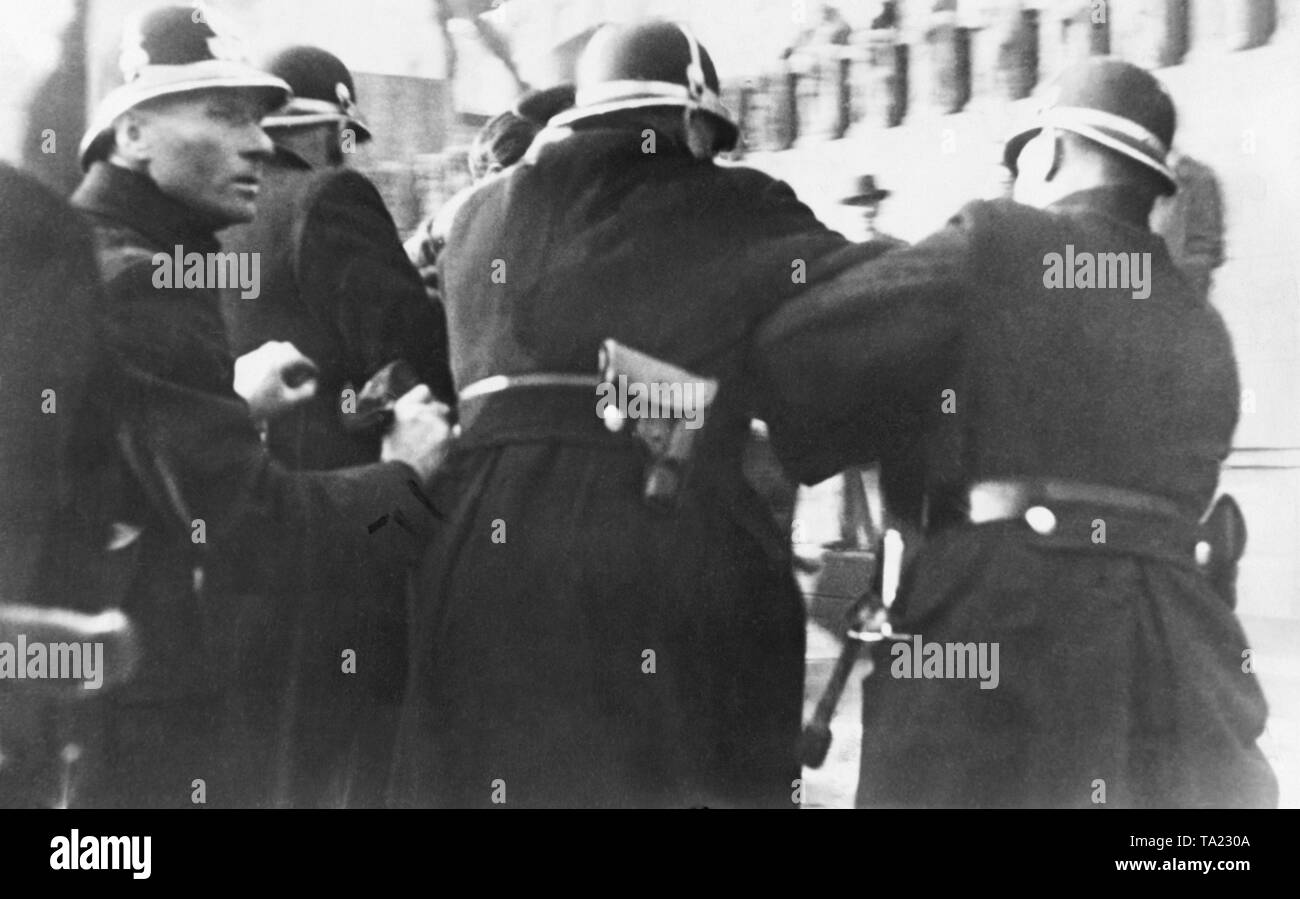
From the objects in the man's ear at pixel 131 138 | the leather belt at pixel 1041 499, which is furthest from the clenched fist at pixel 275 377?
the leather belt at pixel 1041 499

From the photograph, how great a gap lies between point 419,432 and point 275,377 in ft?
1.45

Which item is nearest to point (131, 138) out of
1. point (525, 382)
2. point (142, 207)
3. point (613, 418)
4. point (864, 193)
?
point (142, 207)

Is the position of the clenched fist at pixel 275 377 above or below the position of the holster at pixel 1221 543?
above

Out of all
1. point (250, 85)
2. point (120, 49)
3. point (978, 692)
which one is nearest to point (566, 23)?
point (250, 85)

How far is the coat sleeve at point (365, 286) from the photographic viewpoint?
4723mm

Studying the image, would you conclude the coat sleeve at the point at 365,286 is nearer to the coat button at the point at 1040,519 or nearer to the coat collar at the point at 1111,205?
the coat button at the point at 1040,519

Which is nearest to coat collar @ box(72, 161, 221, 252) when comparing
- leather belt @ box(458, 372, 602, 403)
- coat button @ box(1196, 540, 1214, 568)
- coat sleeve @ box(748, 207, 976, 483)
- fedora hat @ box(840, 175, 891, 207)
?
leather belt @ box(458, 372, 602, 403)

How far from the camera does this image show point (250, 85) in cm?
475

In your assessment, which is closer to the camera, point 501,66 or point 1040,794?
point 1040,794

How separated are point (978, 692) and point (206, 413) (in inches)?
90.4

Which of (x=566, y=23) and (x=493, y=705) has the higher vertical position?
(x=566, y=23)

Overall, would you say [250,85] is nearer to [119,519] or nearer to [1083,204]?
[119,519]

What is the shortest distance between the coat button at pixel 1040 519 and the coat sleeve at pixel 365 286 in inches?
65.3
